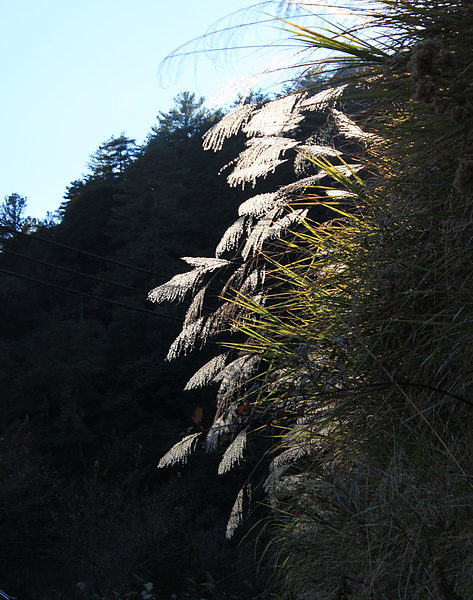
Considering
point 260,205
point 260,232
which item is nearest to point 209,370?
point 260,232

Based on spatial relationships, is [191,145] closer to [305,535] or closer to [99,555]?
[99,555]

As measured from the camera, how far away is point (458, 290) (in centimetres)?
159

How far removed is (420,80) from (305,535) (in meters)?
1.17

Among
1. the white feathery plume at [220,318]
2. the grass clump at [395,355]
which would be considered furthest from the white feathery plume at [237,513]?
the white feathery plume at [220,318]

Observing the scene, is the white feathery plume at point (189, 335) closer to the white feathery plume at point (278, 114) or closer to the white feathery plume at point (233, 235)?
the white feathery plume at point (233, 235)

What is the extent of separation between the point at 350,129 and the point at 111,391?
72.1 ft

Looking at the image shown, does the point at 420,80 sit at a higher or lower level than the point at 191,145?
lower

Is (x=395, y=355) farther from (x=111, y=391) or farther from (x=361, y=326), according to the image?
(x=111, y=391)

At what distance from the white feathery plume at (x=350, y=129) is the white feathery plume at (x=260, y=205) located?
401 mm

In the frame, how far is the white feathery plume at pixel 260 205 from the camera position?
8.78ft

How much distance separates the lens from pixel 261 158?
264 centimetres

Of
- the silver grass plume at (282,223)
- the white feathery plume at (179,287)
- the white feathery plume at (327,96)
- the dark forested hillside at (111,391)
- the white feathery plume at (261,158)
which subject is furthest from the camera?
the dark forested hillside at (111,391)

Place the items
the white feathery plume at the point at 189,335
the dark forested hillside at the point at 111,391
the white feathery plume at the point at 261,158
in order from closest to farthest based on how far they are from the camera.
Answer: the white feathery plume at the point at 261,158
the white feathery plume at the point at 189,335
the dark forested hillside at the point at 111,391

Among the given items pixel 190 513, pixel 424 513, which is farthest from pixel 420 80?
pixel 190 513
